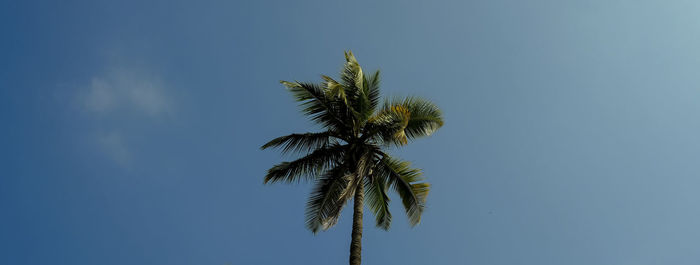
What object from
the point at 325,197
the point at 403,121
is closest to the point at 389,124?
the point at 403,121

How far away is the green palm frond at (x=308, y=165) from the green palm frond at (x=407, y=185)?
157 centimetres

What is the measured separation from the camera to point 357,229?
1647 centimetres

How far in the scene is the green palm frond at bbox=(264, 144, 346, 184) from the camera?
1880 centimetres

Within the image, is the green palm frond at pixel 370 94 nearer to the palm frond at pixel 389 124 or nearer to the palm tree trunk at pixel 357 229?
the palm frond at pixel 389 124

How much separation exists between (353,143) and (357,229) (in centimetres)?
318

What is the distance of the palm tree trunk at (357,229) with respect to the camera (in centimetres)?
1563

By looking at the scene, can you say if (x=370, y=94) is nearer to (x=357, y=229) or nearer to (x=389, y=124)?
(x=389, y=124)

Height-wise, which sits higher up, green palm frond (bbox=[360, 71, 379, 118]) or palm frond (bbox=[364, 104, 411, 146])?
green palm frond (bbox=[360, 71, 379, 118])

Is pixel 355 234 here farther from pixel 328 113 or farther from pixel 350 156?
pixel 328 113

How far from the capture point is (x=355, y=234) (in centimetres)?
1630

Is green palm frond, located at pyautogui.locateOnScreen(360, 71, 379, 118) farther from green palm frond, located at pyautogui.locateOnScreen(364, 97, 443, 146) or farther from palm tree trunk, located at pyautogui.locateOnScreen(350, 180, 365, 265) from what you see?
palm tree trunk, located at pyautogui.locateOnScreen(350, 180, 365, 265)

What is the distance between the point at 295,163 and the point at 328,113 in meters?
2.06

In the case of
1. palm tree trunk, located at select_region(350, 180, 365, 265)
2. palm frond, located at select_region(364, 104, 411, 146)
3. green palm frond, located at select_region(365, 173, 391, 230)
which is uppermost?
palm frond, located at select_region(364, 104, 411, 146)

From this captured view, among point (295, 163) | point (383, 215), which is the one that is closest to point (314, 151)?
point (295, 163)
